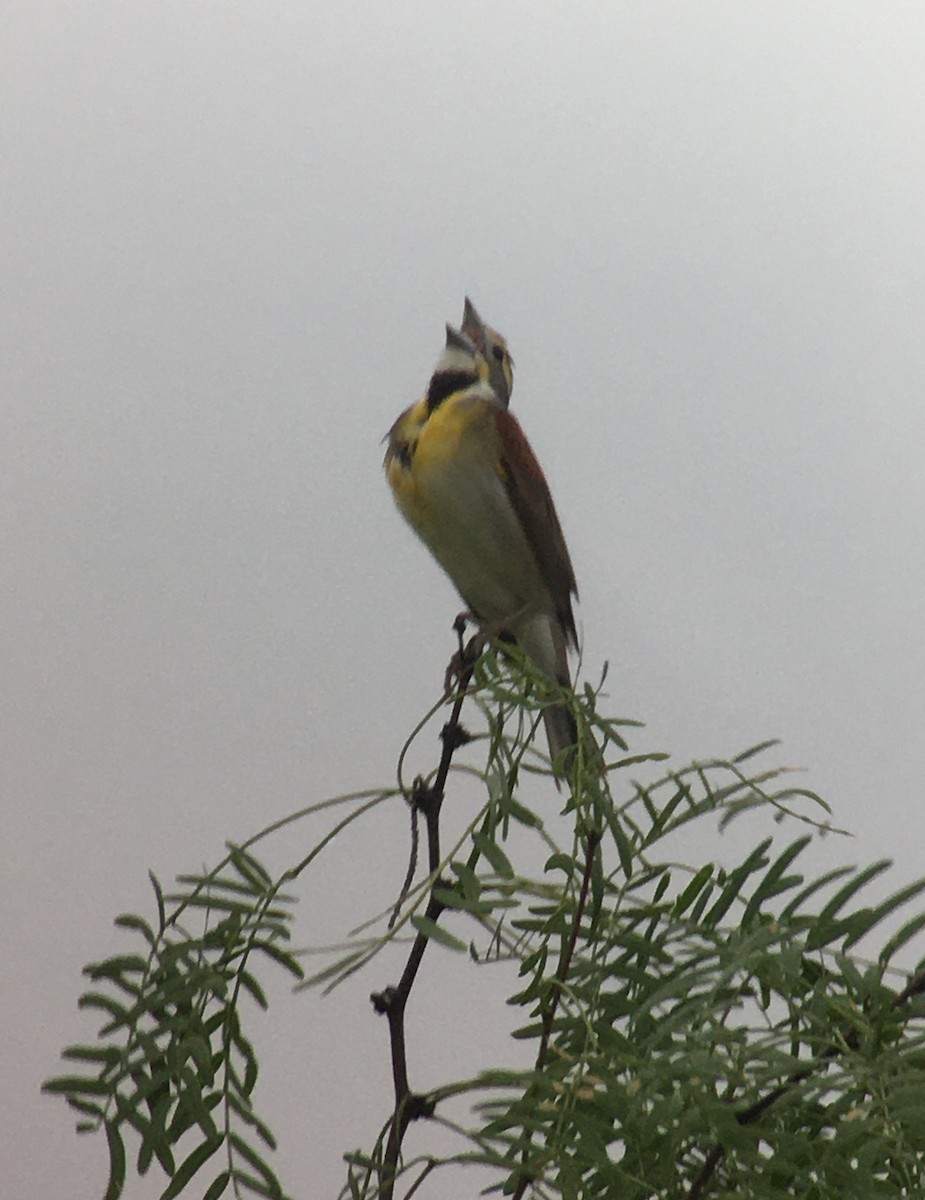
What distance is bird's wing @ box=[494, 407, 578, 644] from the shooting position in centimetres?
102

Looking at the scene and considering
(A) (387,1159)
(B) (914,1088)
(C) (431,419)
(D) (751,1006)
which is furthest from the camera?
(D) (751,1006)

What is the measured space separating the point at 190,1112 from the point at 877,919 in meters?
0.27

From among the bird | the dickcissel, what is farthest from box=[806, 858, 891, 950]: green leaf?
the bird

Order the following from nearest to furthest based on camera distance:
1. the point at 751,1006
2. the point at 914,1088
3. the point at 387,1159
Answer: the point at 914,1088
the point at 387,1159
the point at 751,1006

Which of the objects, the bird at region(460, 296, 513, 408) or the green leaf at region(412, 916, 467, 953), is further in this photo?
the bird at region(460, 296, 513, 408)

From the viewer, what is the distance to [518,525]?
1017 millimetres

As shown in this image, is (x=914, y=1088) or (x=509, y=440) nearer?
(x=914, y=1088)

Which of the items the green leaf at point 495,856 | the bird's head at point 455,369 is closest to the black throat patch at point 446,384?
the bird's head at point 455,369

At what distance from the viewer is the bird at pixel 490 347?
3.58 ft

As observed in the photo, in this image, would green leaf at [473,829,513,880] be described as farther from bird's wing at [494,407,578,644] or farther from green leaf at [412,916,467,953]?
bird's wing at [494,407,578,644]

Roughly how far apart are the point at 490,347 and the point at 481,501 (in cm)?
17

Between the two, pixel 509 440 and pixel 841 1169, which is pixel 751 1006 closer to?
pixel 509 440

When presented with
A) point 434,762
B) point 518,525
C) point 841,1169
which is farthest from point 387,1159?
point 434,762

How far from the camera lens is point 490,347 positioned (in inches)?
43.1
